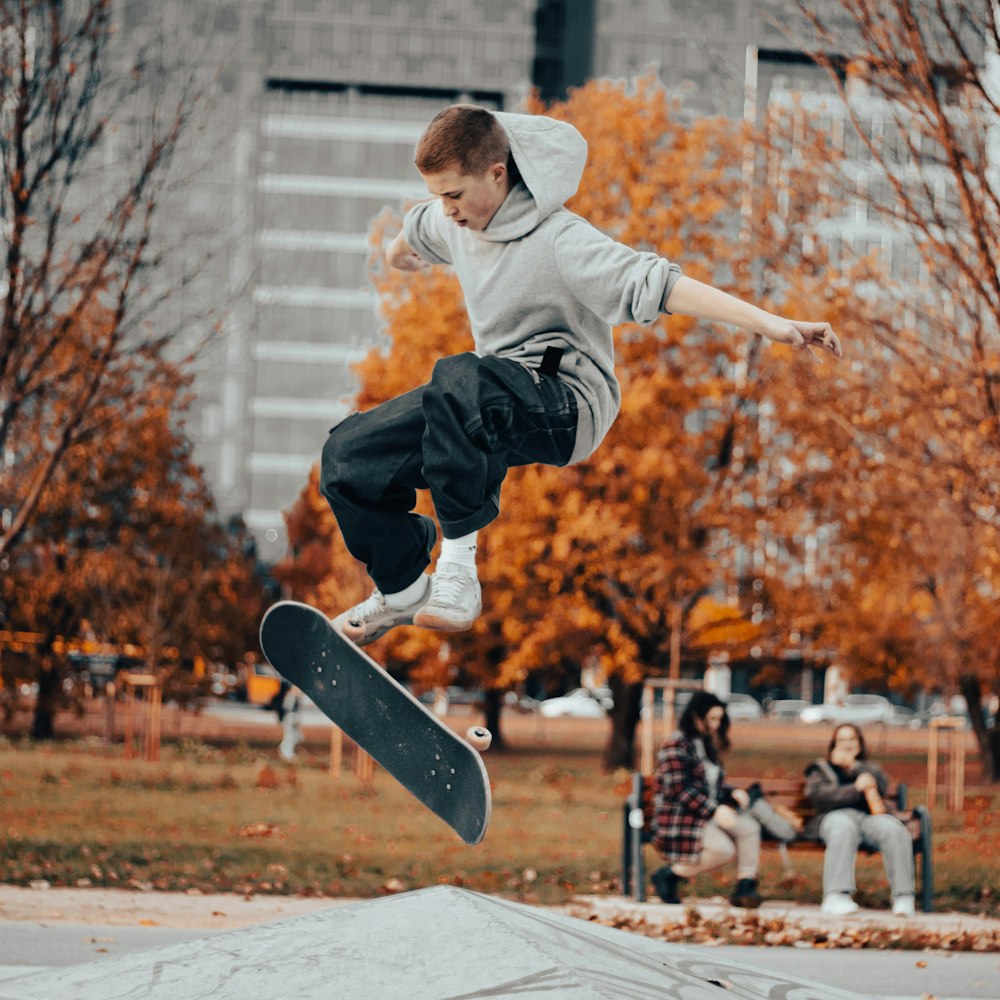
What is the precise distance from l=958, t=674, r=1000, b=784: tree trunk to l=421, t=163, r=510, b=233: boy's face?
20.8 m

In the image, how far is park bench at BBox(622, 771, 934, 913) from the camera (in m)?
9.63

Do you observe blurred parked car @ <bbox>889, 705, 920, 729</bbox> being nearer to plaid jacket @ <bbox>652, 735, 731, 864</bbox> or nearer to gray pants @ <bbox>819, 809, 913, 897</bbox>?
gray pants @ <bbox>819, 809, 913, 897</bbox>

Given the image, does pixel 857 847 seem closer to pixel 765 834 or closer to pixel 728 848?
pixel 765 834

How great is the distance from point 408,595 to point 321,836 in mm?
8952

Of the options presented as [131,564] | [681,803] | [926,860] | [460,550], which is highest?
[460,550]

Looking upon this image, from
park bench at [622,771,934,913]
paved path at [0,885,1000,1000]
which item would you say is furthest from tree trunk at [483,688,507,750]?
paved path at [0,885,1000,1000]

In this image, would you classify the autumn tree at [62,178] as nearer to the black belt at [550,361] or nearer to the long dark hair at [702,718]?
the long dark hair at [702,718]

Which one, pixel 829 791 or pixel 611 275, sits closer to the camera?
pixel 611 275

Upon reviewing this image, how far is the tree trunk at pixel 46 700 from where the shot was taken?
84.1ft

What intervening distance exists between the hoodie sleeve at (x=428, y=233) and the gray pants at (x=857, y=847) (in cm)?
555

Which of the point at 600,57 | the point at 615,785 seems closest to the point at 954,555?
the point at 615,785

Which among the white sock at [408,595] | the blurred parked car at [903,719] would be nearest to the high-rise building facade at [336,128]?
the blurred parked car at [903,719]

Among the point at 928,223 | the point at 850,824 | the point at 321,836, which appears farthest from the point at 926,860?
the point at 321,836

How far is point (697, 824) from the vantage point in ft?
30.7
